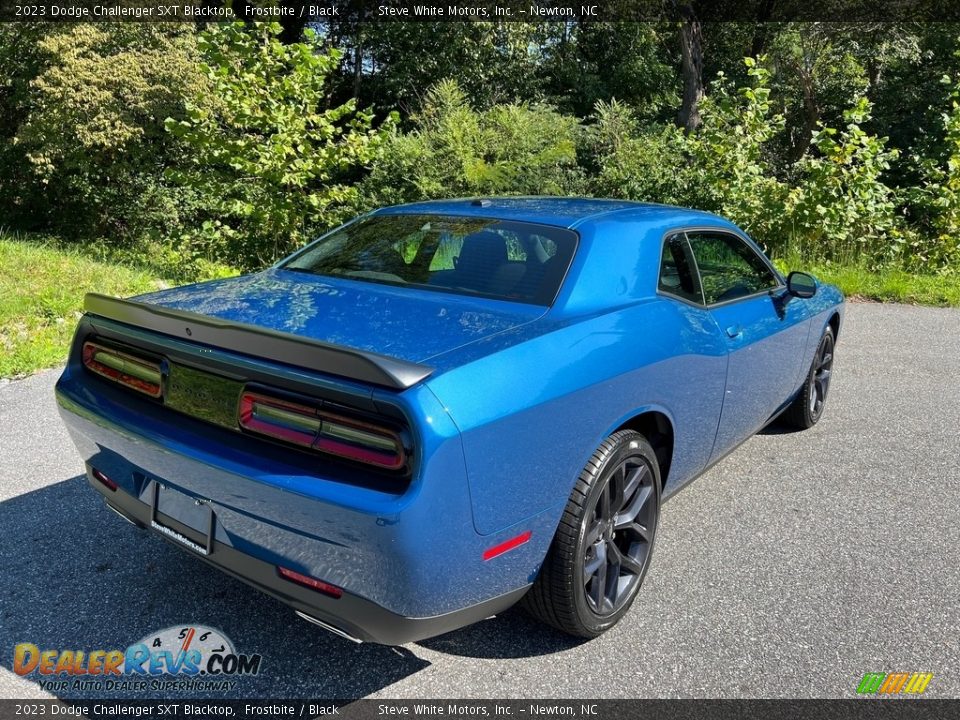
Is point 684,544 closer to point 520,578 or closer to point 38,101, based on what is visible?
point 520,578

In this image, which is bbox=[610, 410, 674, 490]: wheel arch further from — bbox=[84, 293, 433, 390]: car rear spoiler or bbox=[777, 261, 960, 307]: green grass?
bbox=[777, 261, 960, 307]: green grass

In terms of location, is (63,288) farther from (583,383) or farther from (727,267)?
(583,383)

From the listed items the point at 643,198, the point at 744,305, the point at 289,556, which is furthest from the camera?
the point at 643,198

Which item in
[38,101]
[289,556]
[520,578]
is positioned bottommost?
[520,578]

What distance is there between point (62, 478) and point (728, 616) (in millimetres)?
3183

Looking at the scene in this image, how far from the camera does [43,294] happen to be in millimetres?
7148

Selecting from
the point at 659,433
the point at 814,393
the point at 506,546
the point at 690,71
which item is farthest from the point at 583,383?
the point at 690,71

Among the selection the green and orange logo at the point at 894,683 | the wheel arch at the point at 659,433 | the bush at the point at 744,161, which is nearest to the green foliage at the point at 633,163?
the bush at the point at 744,161

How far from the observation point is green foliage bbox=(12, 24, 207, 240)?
11.9 m

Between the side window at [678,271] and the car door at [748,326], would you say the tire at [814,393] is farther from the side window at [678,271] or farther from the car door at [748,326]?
the side window at [678,271]

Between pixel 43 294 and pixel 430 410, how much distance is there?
6833mm

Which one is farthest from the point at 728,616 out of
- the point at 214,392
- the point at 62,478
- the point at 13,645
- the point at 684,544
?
the point at 62,478

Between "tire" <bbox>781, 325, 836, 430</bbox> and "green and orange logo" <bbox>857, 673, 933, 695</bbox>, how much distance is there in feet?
7.70

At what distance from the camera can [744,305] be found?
345 centimetres
